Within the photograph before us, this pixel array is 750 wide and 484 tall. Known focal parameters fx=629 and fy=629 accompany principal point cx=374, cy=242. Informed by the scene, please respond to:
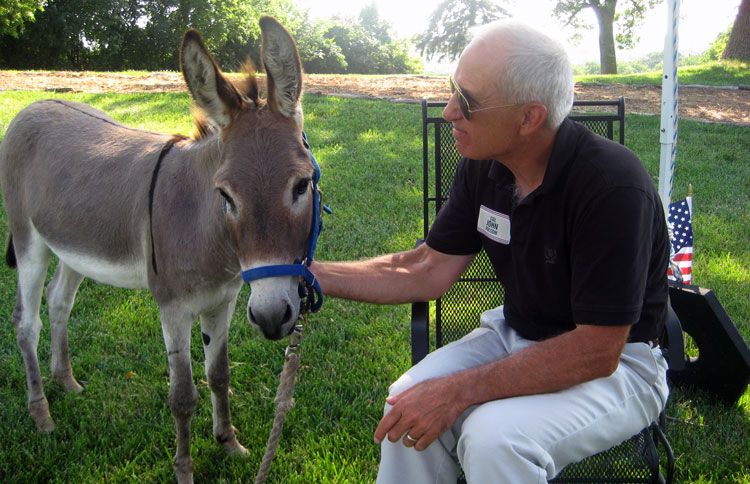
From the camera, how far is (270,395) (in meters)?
3.42

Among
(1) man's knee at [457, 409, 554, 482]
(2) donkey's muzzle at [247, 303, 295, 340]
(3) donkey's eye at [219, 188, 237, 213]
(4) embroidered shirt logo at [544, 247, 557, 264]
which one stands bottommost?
(1) man's knee at [457, 409, 554, 482]

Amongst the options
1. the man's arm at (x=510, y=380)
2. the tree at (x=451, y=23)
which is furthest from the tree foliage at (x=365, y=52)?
the man's arm at (x=510, y=380)

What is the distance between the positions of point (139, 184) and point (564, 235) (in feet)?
5.98

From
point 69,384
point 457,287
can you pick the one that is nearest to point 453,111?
point 457,287

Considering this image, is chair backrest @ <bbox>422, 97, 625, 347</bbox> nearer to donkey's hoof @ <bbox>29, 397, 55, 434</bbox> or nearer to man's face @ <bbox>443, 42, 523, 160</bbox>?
man's face @ <bbox>443, 42, 523, 160</bbox>

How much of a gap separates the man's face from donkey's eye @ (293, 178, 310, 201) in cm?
56

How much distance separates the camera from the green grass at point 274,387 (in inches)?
113

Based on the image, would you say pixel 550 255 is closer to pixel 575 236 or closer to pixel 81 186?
pixel 575 236

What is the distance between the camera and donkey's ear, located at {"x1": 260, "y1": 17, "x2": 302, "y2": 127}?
213 centimetres

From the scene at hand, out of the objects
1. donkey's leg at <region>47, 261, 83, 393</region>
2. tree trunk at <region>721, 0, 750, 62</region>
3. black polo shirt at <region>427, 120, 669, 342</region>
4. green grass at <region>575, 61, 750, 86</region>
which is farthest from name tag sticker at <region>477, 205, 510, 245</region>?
tree trunk at <region>721, 0, 750, 62</region>

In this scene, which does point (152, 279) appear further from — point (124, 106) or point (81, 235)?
point (124, 106)

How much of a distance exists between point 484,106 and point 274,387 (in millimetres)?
2101

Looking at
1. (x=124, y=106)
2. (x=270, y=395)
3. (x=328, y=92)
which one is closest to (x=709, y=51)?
(x=328, y=92)

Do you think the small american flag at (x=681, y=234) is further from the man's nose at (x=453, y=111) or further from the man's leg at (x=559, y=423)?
the man's nose at (x=453, y=111)
